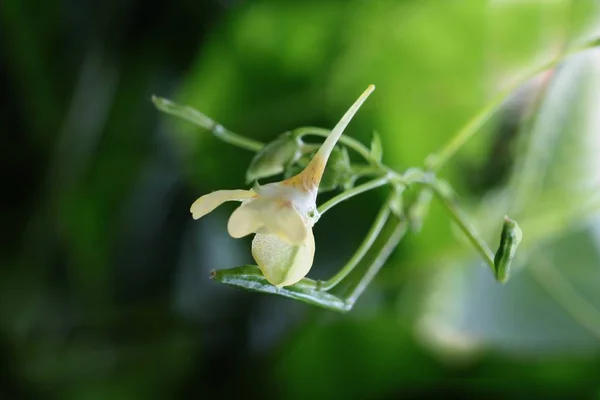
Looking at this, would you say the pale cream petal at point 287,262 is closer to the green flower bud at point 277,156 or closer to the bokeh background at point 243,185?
the green flower bud at point 277,156

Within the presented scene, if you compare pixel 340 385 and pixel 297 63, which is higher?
pixel 297 63

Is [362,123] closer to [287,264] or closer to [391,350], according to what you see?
[391,350]

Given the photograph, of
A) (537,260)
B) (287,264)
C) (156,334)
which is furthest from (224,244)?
(287,264)

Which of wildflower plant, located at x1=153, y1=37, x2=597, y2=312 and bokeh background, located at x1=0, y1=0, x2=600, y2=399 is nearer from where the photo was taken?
wildflower plant, located at x1=153, y1=37, x2=597, y2=312

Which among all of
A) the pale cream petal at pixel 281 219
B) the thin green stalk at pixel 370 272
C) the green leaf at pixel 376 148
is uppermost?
the green leaf at pixel 376 148

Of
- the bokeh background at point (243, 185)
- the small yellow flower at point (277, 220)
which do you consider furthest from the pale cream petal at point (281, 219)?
the bokeh background at point (243, 185)

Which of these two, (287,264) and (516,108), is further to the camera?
(516,108)

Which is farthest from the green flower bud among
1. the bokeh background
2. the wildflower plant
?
the bokeh background

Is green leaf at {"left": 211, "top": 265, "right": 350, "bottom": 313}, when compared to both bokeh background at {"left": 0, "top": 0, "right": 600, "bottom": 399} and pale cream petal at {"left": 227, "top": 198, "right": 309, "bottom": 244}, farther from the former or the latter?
bokeh background at {"left": 0, "top": 0, "right": 600, "bottom": 399}
